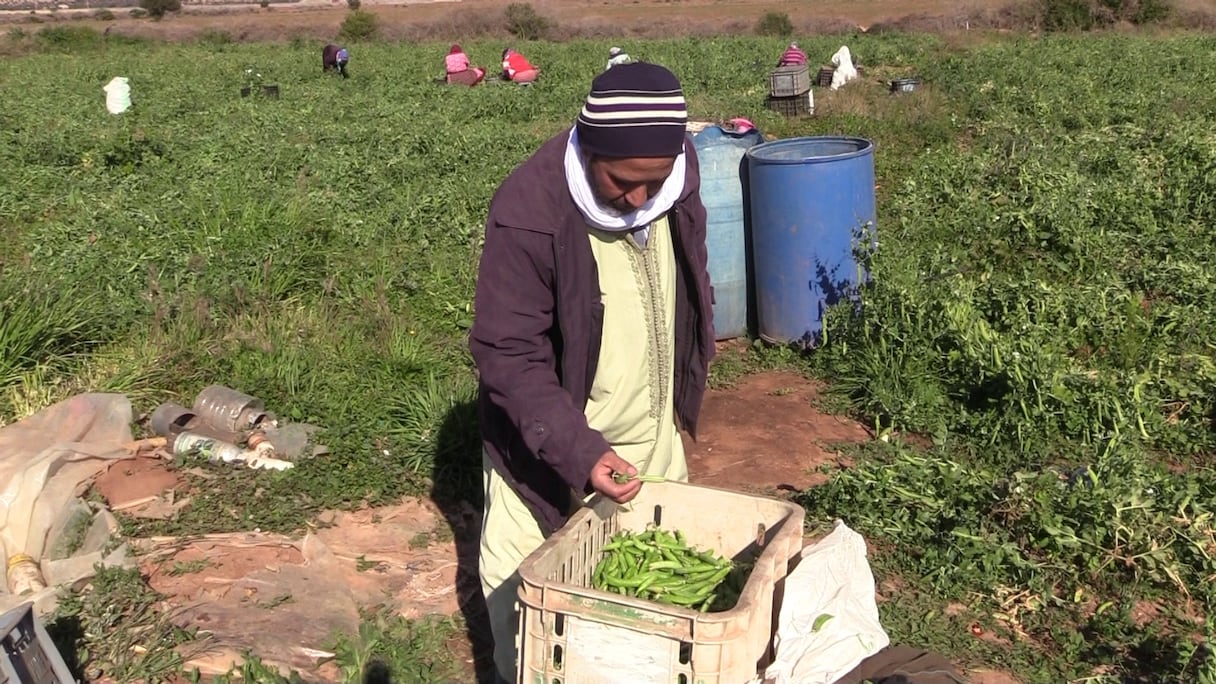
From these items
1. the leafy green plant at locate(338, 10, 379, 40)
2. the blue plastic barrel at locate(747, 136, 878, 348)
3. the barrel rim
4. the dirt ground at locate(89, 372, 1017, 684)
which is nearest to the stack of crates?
the barrel rim

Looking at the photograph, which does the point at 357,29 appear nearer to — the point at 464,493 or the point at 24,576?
the point at 464,493

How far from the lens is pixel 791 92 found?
1323 centimetres

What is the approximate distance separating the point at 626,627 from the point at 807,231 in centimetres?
421

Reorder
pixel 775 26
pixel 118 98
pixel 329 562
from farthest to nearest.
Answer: pixel 775 26, pixel 118 98, pixel 329 562

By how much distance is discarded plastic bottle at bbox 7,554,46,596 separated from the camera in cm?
376

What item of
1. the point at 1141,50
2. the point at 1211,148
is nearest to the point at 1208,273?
the point at 1211,148

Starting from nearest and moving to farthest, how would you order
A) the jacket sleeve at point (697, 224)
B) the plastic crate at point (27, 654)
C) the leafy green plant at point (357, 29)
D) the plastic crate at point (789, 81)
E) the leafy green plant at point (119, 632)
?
the plastic crate at point (27, 654), the jacket sleeve at point (697, 224), the leafy green plant at point (119, 632), the plastic crate at point (789, 81), the leafy green plant at point (357, 29)

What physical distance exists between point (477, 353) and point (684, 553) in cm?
71

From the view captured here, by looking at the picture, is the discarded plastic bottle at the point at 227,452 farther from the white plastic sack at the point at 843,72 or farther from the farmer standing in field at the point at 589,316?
the white plastic sack at the point at 843,72

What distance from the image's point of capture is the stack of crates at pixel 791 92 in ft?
43.2

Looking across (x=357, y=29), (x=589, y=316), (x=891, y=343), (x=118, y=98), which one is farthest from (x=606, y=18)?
(x=589, y=316)

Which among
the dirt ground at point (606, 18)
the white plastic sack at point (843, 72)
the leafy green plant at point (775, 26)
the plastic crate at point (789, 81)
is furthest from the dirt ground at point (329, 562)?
the leafy green plant at point (775, 26)

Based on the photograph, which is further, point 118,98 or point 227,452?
point 118,98

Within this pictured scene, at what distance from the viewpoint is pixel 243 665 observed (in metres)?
3.37
